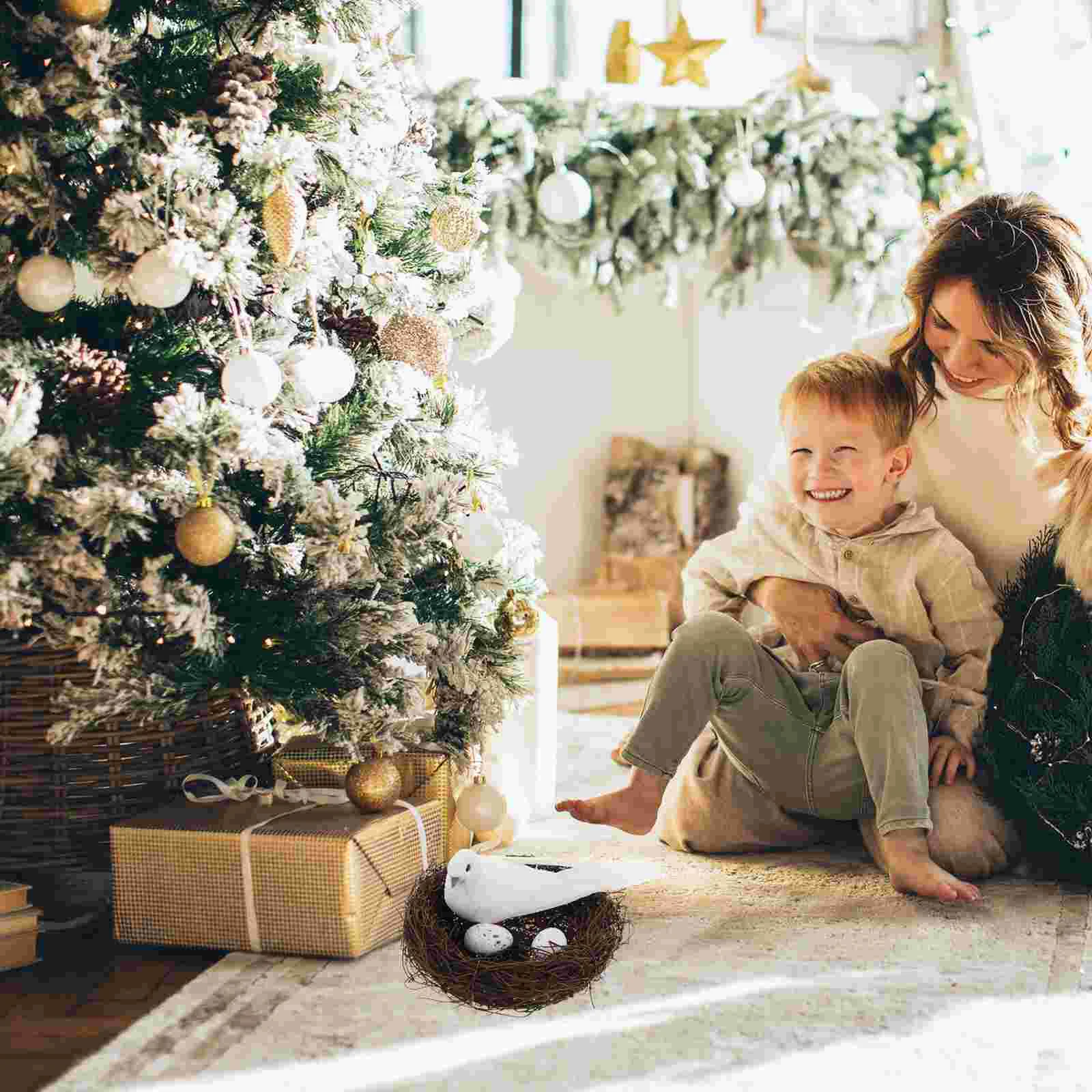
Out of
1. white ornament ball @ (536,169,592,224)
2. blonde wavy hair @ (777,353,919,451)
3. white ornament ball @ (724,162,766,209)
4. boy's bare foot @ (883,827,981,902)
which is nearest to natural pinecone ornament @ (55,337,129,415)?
blonde wavy hair @ (777,353,919,451)

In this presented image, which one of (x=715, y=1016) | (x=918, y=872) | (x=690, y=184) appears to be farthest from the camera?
(x=690, y=184)

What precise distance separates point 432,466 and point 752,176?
1843 millimetres

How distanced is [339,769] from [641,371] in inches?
100

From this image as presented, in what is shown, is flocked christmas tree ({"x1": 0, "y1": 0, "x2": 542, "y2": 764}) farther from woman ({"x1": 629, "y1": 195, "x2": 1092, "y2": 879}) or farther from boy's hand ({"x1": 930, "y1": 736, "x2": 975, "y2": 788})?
boy's hand ({"x1": 930, "y1": 736, "x2": 975, "y2": 788})

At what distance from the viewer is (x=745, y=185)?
344 cm

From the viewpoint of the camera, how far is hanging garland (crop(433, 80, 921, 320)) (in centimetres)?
343

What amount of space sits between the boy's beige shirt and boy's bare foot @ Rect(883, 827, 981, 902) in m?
→ 0.19

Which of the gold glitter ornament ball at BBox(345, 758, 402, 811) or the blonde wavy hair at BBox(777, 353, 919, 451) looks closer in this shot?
the gold glitter ornament ball at BBox(345, 758, 402, 811)

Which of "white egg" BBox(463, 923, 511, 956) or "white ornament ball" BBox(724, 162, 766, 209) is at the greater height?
→ "white ornament ball" BBox(724, 162, 766, 209)

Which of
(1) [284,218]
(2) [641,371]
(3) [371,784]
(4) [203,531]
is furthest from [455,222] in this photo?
(2) [641,371]

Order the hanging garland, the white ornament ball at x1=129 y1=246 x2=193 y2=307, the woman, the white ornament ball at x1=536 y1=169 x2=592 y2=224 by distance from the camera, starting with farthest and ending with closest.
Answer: the hanging garland < the white ornament ball at x1=536 y1=169 x2=592 y2=224 < the woman < the white ornament ball at x1=129 y1=246 x2=193 y2=307

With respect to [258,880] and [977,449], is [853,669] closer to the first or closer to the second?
[977,449]

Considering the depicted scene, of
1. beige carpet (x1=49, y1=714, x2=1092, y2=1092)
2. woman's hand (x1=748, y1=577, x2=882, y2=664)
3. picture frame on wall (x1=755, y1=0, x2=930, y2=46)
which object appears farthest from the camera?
picture frame on wall (x1=755, y1=0, x2=930, y2=46)

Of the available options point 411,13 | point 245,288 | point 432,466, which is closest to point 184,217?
point 245,288
